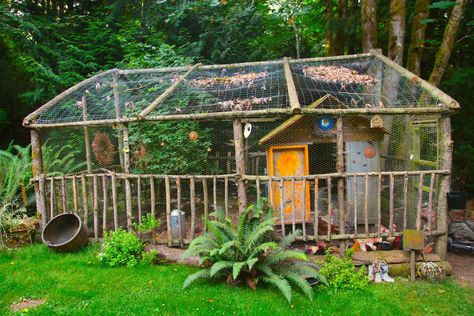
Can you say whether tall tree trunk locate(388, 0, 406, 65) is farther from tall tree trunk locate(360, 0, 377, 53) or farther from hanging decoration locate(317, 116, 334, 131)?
hanging decoration locate(317, 116, 334, 131)

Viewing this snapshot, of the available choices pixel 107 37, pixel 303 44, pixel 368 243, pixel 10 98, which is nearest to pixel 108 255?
pixel 368 243

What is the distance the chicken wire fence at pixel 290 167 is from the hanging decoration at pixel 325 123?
17 millimetres

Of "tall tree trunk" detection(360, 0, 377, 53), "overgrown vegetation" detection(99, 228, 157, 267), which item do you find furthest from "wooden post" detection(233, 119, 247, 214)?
"tall tree trunk" detection(360, 0, 377, 53)

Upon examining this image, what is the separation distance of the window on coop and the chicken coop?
0.07ft

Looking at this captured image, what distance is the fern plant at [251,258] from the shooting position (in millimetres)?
4398

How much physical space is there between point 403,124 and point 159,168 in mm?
5115

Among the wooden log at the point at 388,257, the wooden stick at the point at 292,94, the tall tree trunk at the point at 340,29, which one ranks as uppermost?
the tall tree trunk at the point at 340,29

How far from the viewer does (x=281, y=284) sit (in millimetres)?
4203

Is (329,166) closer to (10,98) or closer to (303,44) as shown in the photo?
(303,44)

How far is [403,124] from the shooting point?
20.9 feet

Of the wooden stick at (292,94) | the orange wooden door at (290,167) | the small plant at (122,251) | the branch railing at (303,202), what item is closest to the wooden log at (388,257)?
the branch railing at (303,202)

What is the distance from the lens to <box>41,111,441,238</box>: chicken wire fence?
18.2 ft

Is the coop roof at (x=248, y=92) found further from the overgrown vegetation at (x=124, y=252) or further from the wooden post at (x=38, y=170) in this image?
the overgrown vegetation at (x=124, y=252)

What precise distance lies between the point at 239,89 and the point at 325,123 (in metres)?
1.71
